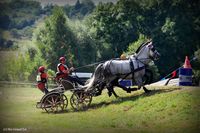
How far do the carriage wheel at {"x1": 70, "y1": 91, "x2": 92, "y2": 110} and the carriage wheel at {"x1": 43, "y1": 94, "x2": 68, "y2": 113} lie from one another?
0.66 feet

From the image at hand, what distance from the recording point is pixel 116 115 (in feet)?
39.6

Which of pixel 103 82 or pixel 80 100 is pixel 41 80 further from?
pixel 103 82

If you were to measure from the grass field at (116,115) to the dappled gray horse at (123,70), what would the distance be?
20.3 inches

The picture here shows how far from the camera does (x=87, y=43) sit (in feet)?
43.9

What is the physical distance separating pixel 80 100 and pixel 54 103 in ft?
2.18

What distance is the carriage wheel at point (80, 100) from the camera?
13023 mm

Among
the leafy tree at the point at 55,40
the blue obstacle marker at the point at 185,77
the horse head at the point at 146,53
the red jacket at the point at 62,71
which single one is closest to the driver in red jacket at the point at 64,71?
the red jacket at the point at 62,71

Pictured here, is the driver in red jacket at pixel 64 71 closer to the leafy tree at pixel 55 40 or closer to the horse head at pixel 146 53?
the leafy tree at pixel 55 40

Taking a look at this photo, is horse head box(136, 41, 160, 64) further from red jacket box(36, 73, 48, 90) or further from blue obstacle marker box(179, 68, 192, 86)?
red jacket box(36, 73, 48, 90)

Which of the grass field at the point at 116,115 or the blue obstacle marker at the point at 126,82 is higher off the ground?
the blue obstacle marker at the point at 126,82

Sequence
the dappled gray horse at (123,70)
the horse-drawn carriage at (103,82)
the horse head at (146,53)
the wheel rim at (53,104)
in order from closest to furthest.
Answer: the wheel rim at (53,104) → the horse-drawn carriage at (103,82) → the dappled gray horse at (123,70) → the horse head at (146,53)

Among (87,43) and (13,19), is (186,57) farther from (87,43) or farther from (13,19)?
(13,19)

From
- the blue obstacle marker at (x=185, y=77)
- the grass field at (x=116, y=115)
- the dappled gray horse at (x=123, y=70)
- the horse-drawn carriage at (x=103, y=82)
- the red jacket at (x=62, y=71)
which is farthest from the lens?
the blue obstacle marker at (x=185, y=77)

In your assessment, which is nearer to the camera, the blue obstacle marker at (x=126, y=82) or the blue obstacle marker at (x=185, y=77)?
the blue obstacle marker at (x=185, y=77)
